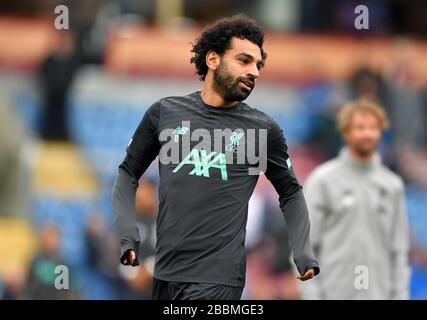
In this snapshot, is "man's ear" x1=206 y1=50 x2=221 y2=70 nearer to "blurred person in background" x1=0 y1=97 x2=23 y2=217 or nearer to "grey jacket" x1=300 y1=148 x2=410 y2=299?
"grey jacket" x1=300 y1=148 x2=410 y2=299

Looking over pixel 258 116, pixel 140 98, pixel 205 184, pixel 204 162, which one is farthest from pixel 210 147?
pixel 140 98

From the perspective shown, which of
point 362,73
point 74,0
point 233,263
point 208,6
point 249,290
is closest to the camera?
point 233,263

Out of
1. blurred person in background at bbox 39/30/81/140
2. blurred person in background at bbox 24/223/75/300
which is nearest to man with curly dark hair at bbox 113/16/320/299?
blurred person in background at bbox 24/223/75/300

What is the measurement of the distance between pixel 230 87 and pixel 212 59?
290mm

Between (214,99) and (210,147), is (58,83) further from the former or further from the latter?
(210,147)

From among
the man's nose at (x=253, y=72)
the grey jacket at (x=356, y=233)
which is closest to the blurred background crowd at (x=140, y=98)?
the grey jacket at (x=356, y=233)

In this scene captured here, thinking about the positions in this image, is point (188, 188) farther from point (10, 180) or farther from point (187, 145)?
point (10, 180)

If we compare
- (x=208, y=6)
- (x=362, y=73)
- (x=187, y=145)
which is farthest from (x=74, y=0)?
(x=187, y=145)

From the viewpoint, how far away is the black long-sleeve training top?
6.64 metres

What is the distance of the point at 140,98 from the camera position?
17172 millimetres

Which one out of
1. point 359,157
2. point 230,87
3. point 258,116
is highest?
point 230,87

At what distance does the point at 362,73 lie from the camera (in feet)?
49.0

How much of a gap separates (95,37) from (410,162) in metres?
4.76

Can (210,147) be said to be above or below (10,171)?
above
